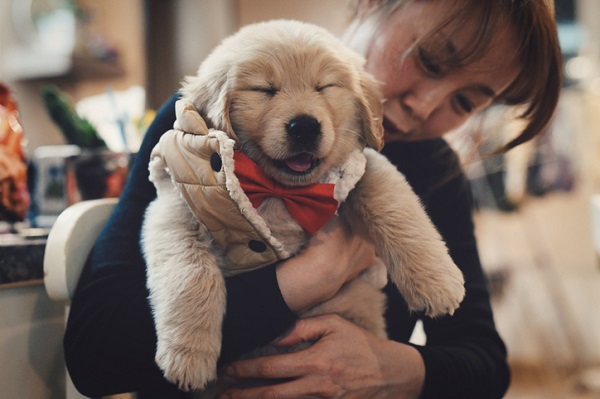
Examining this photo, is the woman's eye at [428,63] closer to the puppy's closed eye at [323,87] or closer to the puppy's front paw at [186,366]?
the puppy's closed eye at [323,87]

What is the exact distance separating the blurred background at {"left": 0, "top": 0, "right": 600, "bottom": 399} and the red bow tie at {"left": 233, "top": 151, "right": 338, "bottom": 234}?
0.48 meters

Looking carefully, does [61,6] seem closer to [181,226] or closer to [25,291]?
[25,291]

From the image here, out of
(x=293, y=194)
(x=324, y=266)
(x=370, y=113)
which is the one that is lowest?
(x=324, y=266)

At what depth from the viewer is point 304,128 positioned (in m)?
0.66

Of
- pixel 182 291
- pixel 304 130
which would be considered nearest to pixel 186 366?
pixel 182 291

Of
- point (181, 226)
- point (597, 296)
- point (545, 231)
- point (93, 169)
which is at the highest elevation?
point (181, 226)

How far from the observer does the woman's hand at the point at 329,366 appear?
725mm

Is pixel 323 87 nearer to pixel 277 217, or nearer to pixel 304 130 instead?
pixel 304 130

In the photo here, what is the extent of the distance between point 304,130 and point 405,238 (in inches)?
8.0

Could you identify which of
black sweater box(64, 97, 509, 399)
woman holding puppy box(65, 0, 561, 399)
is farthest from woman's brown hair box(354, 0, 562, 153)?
black sweater box(64, 97, 509, 399)

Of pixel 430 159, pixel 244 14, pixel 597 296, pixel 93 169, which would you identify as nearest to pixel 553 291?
pixel 597 296

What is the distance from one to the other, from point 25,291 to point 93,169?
1.22 feet

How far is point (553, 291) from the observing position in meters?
3.49

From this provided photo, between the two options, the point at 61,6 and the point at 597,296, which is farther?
the point at 597,296
